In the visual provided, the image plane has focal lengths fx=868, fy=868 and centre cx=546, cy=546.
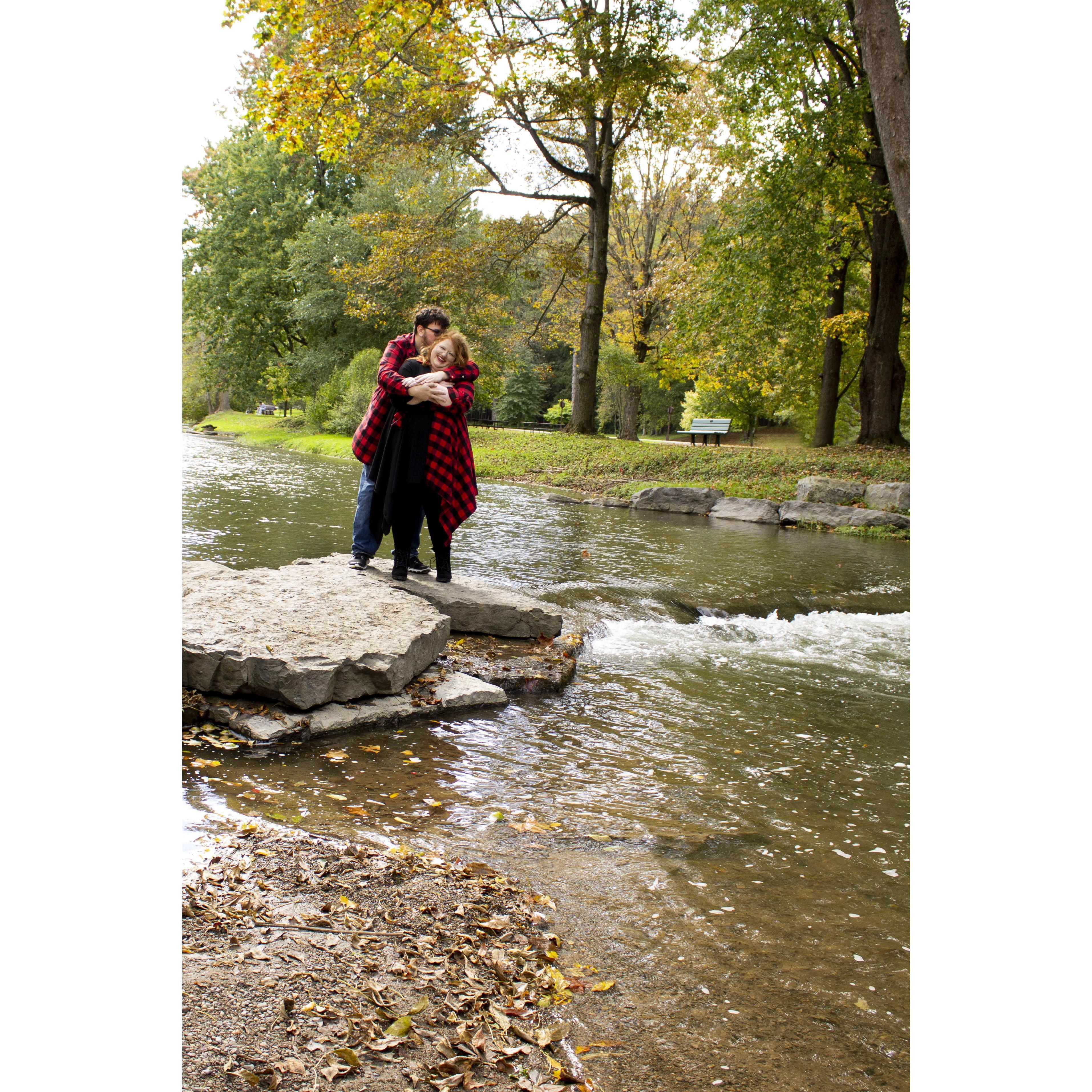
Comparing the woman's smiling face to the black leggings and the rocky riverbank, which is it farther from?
the rocky riverbank

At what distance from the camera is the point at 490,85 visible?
860 inches

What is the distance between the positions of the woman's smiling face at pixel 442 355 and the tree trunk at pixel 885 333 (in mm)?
16525

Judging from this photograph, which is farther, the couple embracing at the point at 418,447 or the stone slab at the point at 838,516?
the stone slab at the point at 838,516

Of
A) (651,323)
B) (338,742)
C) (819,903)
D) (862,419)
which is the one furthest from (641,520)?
(651,323)

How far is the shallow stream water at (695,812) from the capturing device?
7.61ft

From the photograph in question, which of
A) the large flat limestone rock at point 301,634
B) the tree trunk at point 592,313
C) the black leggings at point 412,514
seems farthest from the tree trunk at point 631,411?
the large flat limestone rock at point 301,634

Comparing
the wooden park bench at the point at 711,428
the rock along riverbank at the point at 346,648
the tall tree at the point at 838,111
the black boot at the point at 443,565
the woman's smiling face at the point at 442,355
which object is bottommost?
the rock along riverbank at the point at 346,648

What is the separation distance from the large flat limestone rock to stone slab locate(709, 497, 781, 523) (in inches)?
457

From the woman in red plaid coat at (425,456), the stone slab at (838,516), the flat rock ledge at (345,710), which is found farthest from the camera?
the stone slab at (838,516)

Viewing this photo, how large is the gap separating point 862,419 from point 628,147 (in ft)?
35.7

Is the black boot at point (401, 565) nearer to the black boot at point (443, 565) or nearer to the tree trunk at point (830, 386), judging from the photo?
the black boot at point (443, 565)

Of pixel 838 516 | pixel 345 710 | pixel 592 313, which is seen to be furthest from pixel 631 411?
pixel 345 710

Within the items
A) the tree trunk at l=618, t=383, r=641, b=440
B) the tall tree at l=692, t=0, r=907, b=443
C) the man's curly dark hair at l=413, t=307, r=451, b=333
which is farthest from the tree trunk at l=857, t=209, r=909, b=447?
the man's curly dark hair at l=413, t=307, r=451, b=333

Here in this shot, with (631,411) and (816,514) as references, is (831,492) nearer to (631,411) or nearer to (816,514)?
(816,514)
